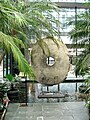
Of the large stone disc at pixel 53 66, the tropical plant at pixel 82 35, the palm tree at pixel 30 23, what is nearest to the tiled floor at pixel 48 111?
the large stone disc at pixel 53 66

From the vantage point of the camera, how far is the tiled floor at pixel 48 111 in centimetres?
414

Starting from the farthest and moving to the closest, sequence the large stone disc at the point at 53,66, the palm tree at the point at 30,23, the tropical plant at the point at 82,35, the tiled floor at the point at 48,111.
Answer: the large stone disc at the point at 53,66
the tropical plant at the point at 82,35
the tiled floor at the point at 48,111
the palm tree at the point at 30,23

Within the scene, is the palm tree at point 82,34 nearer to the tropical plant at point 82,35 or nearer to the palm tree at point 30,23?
the tropical plant at point 82,35

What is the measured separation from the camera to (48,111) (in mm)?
4590

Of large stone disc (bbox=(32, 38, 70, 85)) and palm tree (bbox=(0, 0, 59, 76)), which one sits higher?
palm tree (bbox=(0, 0, 59, 76))

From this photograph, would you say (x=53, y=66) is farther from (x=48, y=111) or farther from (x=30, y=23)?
(x=30, y=23)

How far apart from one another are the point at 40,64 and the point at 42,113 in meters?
Result: 1.17

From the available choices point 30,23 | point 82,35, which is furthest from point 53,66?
point 30,23

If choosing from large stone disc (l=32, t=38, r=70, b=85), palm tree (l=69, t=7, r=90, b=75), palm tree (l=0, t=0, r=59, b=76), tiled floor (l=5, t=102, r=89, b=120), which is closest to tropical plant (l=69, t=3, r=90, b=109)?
palm tree (l=69, t=7, r=90, b=75)

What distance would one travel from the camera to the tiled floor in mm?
4137

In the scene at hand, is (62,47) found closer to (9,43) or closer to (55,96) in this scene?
(55,96)

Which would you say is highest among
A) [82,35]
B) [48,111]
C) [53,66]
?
[82,35]

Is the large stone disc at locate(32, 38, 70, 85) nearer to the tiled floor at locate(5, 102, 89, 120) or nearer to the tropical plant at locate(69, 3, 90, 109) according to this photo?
the tropical plant at locate(69, 3, 90, 109)

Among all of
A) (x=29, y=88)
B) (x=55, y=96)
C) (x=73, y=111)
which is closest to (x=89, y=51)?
(x=73, y=111)
